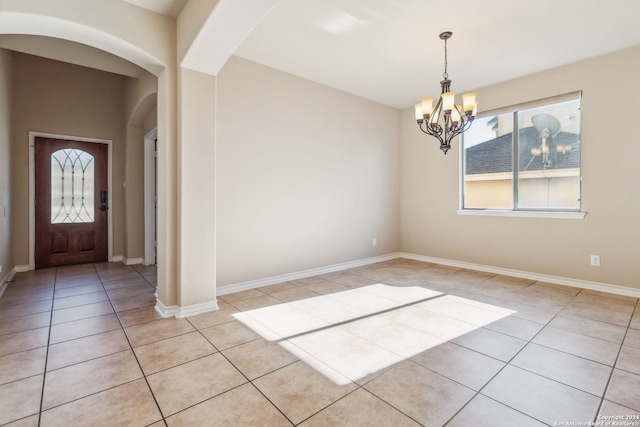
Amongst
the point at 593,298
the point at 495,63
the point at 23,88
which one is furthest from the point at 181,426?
the point at 23,88

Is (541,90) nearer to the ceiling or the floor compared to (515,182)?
nearer to the ceiling

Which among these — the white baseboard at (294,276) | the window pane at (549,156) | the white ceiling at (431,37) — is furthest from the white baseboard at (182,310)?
the window pane at (549,156)

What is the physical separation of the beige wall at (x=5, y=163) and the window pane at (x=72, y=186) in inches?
24.6

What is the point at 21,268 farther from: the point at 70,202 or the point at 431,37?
the point at 431,37

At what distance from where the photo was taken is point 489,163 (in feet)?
14.9

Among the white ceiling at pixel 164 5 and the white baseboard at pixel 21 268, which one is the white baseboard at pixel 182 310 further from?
the white baseboard at pixel 21 268

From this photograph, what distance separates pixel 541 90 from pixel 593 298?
2.63 m

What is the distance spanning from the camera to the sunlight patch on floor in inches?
79.9

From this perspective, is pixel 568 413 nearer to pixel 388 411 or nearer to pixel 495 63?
pixel 388 411

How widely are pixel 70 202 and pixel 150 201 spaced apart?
47.4 inches

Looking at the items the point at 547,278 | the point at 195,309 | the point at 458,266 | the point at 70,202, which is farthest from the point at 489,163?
the point at 70,202

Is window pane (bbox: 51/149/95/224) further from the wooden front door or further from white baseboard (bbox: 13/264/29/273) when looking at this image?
white baseboard (bbox: 13/264/29/273)

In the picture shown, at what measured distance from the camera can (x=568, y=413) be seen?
1491 mm

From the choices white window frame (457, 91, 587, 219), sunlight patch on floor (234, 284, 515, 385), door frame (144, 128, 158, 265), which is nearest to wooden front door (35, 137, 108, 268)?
door frame (144, 128, 158, 265)
